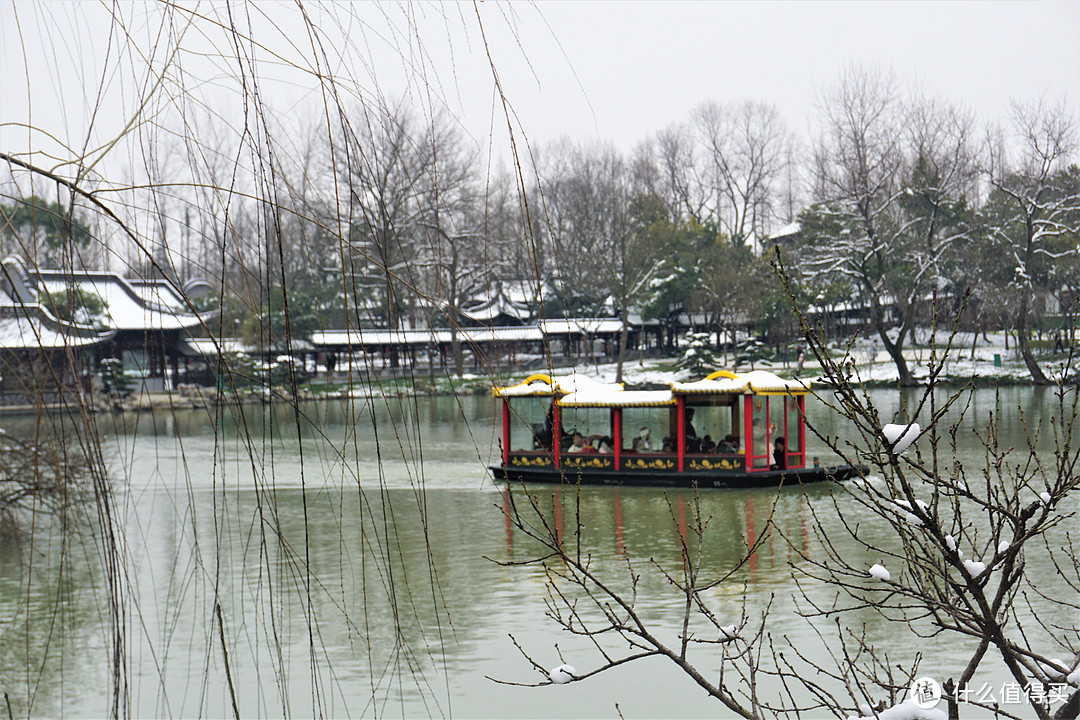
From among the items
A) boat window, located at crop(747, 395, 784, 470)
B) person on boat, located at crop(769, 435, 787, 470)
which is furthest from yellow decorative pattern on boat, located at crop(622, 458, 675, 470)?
person on boat, located at crop(769, 435, 787, 470)

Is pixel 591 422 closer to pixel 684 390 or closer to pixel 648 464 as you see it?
pixel 648 464

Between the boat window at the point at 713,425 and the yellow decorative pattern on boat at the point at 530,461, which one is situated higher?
the boat window at the point at 713,425

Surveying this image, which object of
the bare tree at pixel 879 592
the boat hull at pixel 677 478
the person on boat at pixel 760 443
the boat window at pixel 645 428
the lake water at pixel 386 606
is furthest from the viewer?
the boat window at pixel 645 428

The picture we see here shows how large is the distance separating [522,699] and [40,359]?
4645mm

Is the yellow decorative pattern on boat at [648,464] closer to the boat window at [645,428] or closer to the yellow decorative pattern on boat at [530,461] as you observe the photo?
the boat window at [645,428]

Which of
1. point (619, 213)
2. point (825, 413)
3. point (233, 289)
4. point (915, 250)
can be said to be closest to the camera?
point (233, 289)

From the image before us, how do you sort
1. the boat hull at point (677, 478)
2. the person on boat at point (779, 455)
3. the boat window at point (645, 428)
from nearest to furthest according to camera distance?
the boat hull at point (677, 478), the person on boat at point (779, 455), the boat window at point (645, 428)

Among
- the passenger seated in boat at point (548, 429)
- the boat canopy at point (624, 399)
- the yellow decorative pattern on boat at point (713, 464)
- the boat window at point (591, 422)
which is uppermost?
the passenger seated in boat at point (548, 429)

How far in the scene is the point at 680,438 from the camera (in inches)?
518

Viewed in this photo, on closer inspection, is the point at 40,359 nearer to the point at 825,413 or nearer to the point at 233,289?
the point at 233,289

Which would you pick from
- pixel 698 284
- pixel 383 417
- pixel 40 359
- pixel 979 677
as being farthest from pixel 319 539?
pixel 698 284

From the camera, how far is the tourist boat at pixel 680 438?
12836mm

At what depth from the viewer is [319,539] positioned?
10.5 m

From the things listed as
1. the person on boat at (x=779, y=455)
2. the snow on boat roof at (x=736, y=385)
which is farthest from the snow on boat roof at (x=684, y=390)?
the person on boat at (x=779, y=455)
